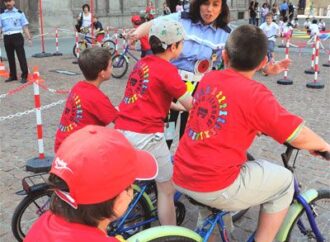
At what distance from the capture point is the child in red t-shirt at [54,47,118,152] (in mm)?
3238

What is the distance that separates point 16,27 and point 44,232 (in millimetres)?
9361

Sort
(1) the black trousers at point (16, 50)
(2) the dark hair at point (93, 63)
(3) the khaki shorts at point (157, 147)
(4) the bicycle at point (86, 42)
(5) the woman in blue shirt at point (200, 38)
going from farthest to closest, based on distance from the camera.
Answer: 1. (4) the bicycle at point (86, 42)
2. (1) the black trousers at point (16, 50)
3. (5) the woman in blue shirt at point (200, 38)
4. (2) the dark hair at point (93, 63)
5. (3) the khaki shorts at point (157, 147)

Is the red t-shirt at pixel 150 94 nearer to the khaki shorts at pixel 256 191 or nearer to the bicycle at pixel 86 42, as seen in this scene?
the khaki shorts at pixel 256 191

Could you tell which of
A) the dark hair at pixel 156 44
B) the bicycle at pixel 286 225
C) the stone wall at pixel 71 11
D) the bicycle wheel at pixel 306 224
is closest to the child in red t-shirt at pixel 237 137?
the bicycle at pixel 286 225

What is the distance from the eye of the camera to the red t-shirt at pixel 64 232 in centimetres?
151

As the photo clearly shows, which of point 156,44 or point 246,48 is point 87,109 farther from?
point 246,48

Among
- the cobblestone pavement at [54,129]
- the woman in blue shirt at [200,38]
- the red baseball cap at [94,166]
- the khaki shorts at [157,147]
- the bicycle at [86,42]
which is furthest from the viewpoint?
the bicycle at [86,42]

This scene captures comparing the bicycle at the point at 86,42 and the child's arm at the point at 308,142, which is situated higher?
the child's arm at the point at 308,142

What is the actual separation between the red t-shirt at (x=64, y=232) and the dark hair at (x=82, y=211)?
0.02m

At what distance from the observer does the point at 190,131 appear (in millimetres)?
2467

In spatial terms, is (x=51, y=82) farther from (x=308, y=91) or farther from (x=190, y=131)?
(x=190, y=131)

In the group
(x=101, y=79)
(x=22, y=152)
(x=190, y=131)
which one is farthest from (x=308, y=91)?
(x=190, y=131)

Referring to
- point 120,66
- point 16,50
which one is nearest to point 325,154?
point 120,66

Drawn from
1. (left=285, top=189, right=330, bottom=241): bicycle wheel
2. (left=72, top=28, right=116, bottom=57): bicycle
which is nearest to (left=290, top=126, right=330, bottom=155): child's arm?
(left=285, top=189, right=330, bottom=241): bicycle wheel
